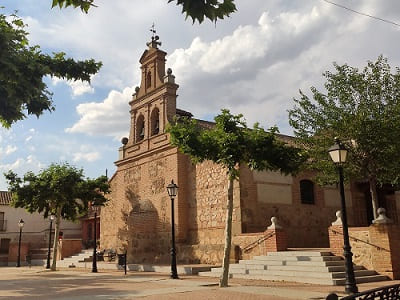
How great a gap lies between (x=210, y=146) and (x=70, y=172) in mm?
12392

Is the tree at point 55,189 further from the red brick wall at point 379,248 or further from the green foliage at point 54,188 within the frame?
the red brick wall at point 379,248

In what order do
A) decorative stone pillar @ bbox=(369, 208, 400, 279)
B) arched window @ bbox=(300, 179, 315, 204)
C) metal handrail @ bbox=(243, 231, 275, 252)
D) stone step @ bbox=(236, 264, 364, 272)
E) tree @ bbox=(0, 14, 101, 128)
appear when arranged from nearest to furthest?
tree @ bbox=(0, 14, 101, 128) < decorative stone pillar @ bbox=(369, 208, 400, 279) < stone step @ bbox=(236, 264, 364, 272) < metal handrail @ bbox=(243, 231, 275, 252) < arched window @ bbox=(300, 179, 315, 204)

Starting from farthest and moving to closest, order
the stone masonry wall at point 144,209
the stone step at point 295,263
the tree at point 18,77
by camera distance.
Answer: the stone masonry wall at point 144,209
the stone step at point 295,263
the tree at point 18,77

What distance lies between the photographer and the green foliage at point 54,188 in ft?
69.7

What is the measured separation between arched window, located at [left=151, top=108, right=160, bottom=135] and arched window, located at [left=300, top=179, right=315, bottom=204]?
8381 mm

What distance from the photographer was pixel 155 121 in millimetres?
23141

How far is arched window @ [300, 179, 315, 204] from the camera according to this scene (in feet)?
67.4

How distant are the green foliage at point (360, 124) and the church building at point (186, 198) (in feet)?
11.4

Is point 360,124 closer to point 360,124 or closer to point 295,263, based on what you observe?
point 360,124

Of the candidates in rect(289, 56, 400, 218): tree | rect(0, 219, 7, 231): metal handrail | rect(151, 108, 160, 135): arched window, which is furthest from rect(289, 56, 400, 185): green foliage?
rect(0, 219, 7, 231): metal handrail

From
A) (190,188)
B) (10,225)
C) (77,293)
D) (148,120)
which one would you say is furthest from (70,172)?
(10,225)

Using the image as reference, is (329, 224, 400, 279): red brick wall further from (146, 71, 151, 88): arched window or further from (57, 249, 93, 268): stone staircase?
(57, 249, 93, 268): stone staircase

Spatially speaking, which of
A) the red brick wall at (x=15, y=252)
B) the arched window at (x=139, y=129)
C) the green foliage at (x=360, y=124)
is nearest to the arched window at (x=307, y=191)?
the green foliage at (x=360, y=124)

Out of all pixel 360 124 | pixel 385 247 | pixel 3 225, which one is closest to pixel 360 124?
pixel 360 124
